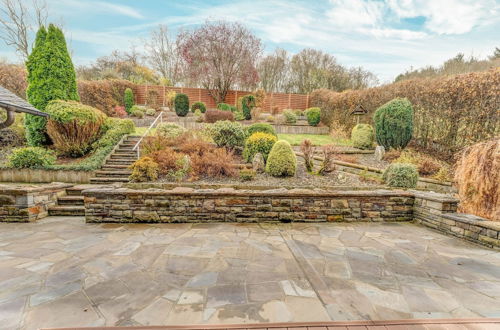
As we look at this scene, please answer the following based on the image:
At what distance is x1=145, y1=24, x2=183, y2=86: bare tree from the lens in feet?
75.0

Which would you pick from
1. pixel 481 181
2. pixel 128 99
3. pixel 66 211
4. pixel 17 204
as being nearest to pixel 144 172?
pixel 66 211

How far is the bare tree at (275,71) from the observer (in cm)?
2322

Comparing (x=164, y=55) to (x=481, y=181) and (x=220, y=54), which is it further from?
(x=481, y=181)

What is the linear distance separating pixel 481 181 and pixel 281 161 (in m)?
3.81

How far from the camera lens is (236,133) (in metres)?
7.52

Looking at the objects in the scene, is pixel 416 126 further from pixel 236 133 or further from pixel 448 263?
pixel 448 263

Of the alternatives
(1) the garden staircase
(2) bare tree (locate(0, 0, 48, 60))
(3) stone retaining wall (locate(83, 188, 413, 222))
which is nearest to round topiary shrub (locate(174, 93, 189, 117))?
(1) the garden staircase

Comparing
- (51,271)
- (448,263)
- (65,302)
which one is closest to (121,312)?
(65,302)

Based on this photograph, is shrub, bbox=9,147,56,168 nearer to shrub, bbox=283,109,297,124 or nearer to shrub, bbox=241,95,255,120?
shrub, bbox=241,95,255,120

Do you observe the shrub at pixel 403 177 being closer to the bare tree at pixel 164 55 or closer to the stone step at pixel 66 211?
the stone step at pixel 66 211

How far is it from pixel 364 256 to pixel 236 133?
560 cm

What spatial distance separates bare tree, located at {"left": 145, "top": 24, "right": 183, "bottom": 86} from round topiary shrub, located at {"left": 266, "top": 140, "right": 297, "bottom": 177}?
20.0 metres

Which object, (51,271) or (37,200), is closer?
(51,271)

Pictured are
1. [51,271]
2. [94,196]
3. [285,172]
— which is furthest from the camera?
[285,172]
